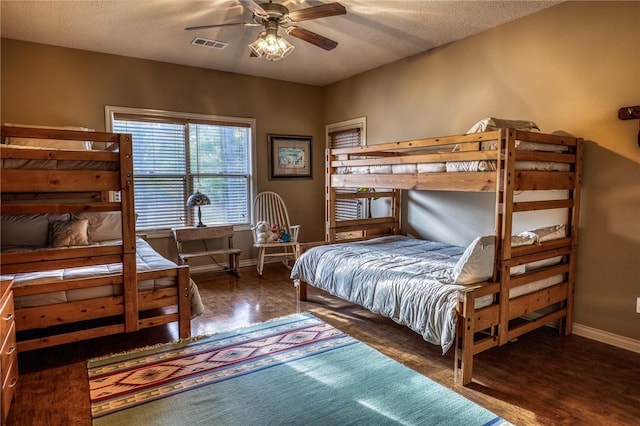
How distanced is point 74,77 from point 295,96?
2.69 metres

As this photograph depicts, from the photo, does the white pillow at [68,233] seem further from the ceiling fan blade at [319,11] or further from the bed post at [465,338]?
the bed post at [465,338]

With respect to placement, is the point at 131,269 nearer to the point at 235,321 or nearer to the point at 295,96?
the point at 235,321

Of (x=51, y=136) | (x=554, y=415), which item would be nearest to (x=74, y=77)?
(x=51, y=136)

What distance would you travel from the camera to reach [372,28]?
11.9 feet

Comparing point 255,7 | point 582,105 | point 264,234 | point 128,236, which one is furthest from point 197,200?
point 582,105

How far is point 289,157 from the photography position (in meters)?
5.64

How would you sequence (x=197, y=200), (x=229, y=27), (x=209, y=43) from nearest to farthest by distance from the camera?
(x=229, y=27) < (x=209, y=43) < (x=197, y=200)

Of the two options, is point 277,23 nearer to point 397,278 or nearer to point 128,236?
point 128,236

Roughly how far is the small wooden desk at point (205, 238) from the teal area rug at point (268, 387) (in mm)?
1917

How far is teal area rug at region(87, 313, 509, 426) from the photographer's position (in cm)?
197

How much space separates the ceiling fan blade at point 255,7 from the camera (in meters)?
2.53

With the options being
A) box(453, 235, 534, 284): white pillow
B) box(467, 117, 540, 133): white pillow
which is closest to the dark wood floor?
box(453, 235, 534, 284): white pillow

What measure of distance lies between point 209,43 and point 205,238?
7.17 feet

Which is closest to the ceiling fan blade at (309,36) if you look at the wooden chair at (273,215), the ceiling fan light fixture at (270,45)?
the ceiling fan light fixture at (270,45)
